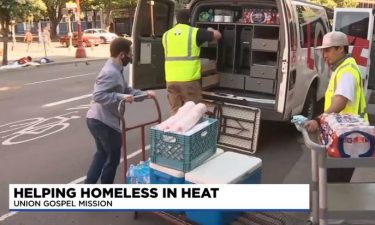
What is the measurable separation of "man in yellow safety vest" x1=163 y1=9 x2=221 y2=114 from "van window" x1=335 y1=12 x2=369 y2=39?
12.4ft

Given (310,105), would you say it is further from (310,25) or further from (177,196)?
(177,196)

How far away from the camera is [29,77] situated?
16812 mm

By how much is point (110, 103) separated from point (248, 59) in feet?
13.6

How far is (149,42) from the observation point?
7309mm

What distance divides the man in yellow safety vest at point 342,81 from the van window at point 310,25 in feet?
10.4

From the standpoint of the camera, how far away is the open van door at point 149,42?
282 inches

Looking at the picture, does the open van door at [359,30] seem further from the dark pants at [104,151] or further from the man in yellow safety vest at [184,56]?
the dark pants at [104,151]

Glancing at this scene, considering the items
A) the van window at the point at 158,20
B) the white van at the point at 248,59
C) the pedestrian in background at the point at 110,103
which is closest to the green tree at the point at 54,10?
the van window at the point at 158,20

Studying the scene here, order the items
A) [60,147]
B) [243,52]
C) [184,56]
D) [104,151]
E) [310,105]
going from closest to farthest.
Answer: [104,151], [184,56], [60,147], [310,105], [243,52]

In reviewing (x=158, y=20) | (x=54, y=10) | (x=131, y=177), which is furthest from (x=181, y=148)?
(x=54, y=10)

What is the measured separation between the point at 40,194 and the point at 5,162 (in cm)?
261

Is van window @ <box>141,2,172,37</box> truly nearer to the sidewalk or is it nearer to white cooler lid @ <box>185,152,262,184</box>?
white cooler lid @ <box>185,152,262,184</box>

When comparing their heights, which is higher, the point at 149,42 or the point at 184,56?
the point at 149,42

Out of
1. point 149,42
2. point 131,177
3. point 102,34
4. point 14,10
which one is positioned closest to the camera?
point 131,177
